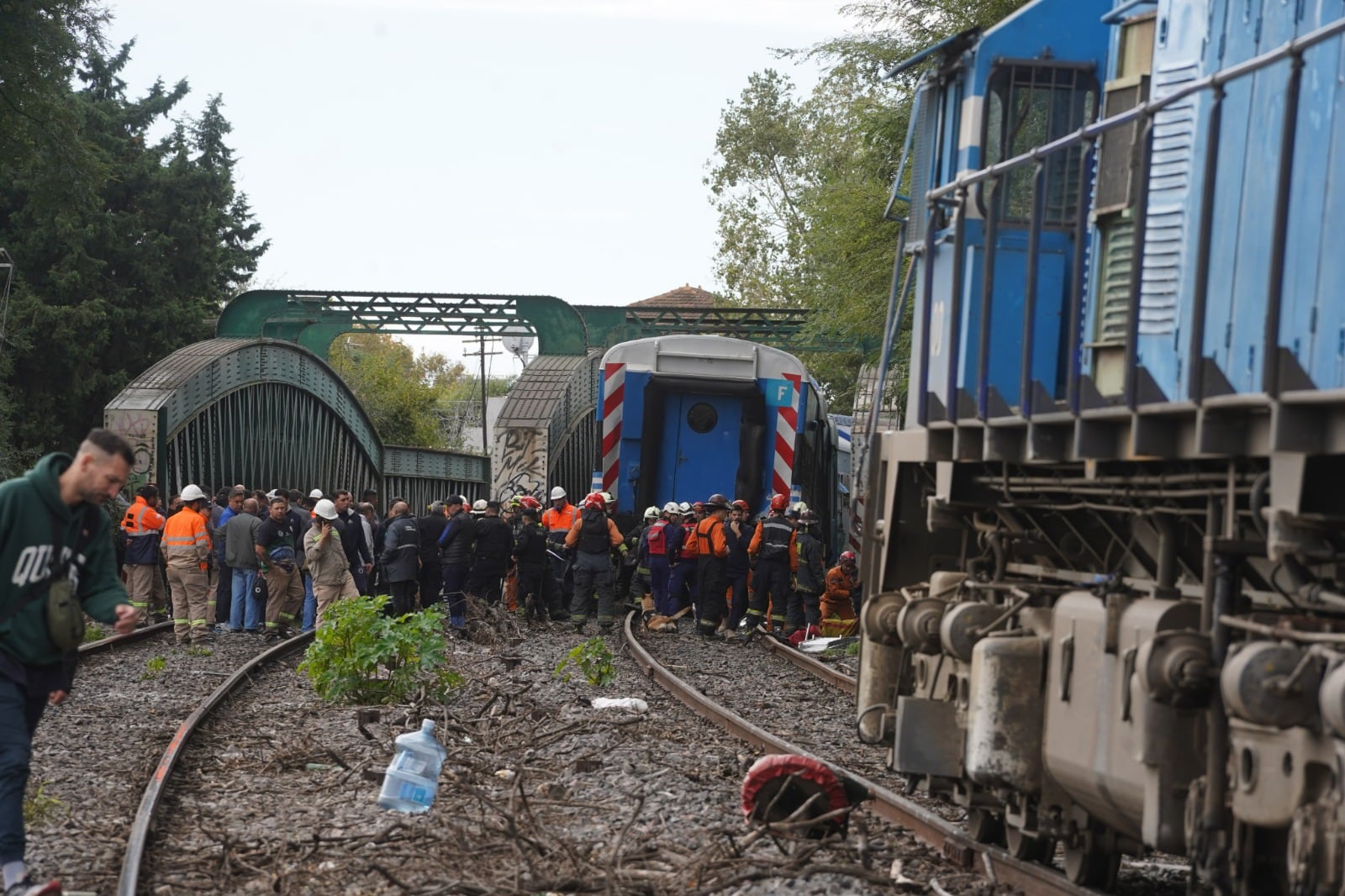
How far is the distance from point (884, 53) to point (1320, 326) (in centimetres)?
1702

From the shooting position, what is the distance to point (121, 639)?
18078 millimetres

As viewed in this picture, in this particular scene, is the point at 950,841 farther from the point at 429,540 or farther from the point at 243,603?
the point at 429,540

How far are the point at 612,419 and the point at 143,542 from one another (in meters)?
5.78

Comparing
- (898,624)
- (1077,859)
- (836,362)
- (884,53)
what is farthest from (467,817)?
(836,362)

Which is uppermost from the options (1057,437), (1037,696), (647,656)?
(1057,437)

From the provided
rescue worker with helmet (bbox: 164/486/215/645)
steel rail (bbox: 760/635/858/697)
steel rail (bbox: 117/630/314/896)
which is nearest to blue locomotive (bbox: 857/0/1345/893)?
steel rail (bbox: 117/630/314/896)

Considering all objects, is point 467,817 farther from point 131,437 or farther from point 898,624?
point 131,437

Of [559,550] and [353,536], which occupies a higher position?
[353,536]

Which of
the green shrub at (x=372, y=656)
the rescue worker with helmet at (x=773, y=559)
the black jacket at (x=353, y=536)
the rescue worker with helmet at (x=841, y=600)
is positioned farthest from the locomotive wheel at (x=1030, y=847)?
the black jacket at (x=353, y=536)

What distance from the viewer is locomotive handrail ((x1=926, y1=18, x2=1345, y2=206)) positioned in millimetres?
4566

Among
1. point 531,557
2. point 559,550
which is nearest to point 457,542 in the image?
point 531,557

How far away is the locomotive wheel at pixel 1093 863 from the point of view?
6281 mm

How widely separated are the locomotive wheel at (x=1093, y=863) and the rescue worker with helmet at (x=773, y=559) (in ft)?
40.3

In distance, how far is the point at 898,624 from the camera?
7.51 m
